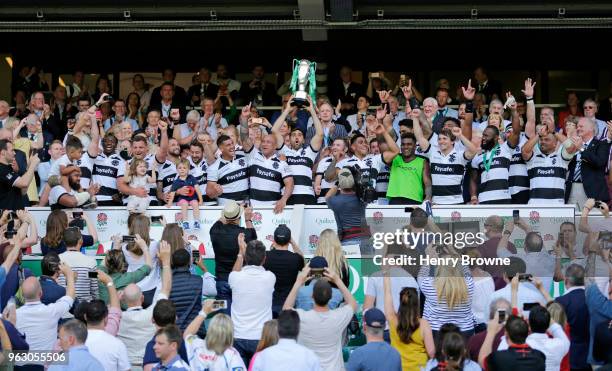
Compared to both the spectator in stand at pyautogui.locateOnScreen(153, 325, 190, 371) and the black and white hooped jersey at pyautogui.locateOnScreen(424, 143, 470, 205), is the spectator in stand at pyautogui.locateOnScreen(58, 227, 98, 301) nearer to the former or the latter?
the spectator in stand at pyautogui.locateOnScreen(153, 325, 190, 371)

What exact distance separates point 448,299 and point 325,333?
1.29 m

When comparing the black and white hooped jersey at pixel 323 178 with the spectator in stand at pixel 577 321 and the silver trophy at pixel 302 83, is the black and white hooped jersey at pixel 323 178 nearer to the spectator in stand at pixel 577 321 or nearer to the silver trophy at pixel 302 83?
the silver trophy at pixel 302 83

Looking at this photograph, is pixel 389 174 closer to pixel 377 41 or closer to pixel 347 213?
pixel 347 213

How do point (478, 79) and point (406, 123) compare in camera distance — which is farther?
point (478, 79)

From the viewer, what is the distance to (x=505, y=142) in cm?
1549

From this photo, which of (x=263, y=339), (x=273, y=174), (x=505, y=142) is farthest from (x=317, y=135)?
(x=263, y=339)

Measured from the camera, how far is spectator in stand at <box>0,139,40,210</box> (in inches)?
569

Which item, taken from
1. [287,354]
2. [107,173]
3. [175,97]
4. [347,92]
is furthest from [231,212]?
[347,92]

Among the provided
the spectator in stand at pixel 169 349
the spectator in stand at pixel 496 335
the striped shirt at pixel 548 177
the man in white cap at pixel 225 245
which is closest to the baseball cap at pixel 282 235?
the man in white cap at pixel 225 245

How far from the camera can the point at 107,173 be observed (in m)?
15.8

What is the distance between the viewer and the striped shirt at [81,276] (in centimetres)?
1170

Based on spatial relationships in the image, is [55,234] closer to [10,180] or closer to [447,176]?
[10,180]

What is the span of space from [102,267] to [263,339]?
3127 millimetres

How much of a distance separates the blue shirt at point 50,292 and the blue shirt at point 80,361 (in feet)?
6.02
